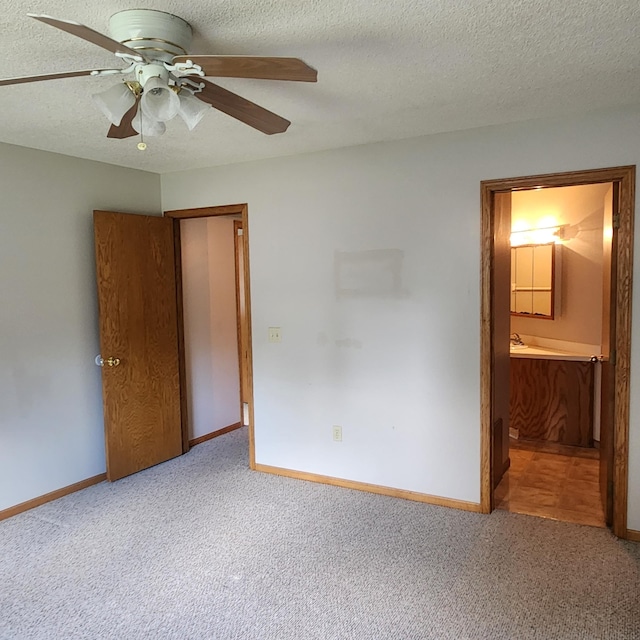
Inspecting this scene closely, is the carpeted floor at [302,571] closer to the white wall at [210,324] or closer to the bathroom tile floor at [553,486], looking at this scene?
the bathroom tile floor at [553,486]

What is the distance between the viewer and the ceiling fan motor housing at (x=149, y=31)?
1.62m

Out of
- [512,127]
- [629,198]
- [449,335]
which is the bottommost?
[449,335]

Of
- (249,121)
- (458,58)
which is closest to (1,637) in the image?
Answer: (249,121)

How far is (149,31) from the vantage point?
1.63 metres

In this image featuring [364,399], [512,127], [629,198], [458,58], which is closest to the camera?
[458,58]

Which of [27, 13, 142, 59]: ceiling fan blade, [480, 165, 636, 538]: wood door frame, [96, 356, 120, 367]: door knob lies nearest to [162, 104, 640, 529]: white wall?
[480, 165, 636, 538]: wood door frame

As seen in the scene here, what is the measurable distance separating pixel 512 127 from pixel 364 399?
1.90 meters

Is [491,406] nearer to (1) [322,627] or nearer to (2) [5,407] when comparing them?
(1) [322,627]

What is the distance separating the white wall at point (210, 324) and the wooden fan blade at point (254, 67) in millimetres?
2847

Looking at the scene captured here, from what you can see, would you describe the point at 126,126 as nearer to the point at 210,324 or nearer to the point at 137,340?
the point at 137,340

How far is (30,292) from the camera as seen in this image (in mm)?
3242

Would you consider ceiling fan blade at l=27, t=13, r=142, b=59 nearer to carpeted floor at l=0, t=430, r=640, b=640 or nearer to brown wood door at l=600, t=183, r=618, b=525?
carpeted floor at l=0, t=430, r=640, b=640

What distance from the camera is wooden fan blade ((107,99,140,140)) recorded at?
1888 mm

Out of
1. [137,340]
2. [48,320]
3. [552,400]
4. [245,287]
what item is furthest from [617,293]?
[48,320]
